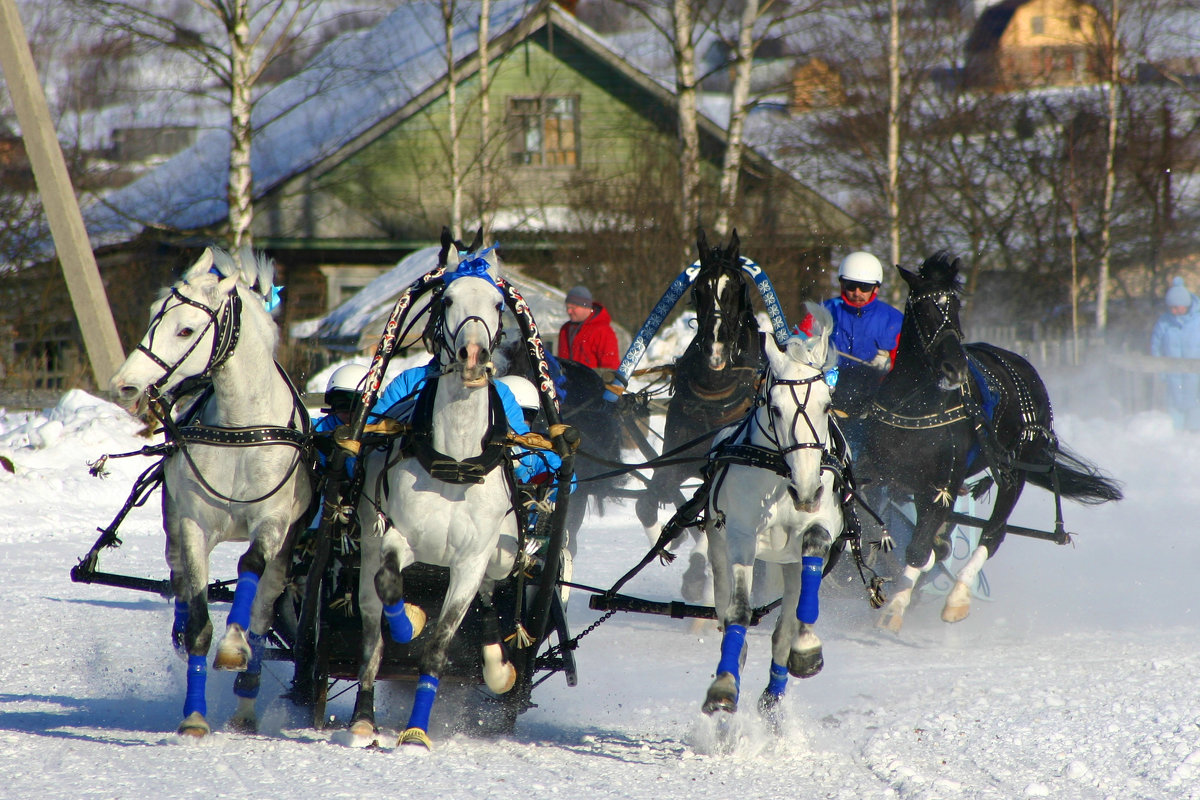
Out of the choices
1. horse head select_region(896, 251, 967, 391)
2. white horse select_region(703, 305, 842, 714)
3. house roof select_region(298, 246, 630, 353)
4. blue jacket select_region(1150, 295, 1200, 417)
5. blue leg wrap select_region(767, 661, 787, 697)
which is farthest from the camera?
house roof select_region(298, 246, 630, 353)

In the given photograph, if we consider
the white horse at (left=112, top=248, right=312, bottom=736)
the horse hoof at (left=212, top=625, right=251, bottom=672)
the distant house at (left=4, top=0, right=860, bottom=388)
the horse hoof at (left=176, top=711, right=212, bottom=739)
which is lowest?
the horse hoof at (left=176, top=711, right=212, bottom=739)

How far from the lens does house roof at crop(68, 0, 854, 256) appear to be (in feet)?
68.3

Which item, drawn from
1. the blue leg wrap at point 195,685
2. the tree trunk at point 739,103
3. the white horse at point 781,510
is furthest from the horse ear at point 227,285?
the tree trunk at point 739,103

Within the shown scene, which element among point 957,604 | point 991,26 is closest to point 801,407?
point 957,604

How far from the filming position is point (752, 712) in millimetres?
5078

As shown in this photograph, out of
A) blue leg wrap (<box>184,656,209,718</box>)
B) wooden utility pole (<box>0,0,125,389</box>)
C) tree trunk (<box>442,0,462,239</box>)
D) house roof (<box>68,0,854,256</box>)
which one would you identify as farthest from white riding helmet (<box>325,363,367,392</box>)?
house roof (<box>68,0,854,256</box>)

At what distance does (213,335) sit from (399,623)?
135 cm

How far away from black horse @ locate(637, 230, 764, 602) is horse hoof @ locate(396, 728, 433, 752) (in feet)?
7.40

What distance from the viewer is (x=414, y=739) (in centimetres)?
473

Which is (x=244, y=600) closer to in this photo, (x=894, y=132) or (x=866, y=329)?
(x=866, y=329)

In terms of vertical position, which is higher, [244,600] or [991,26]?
[991,26]

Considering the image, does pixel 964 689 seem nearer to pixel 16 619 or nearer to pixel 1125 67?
pixel 16 619

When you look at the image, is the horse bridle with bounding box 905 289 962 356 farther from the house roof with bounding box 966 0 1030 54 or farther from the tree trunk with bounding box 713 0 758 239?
the house roof with bounding box 966 0 1030 54

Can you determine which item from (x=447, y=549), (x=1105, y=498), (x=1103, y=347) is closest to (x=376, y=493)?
(x=447, y=549)
